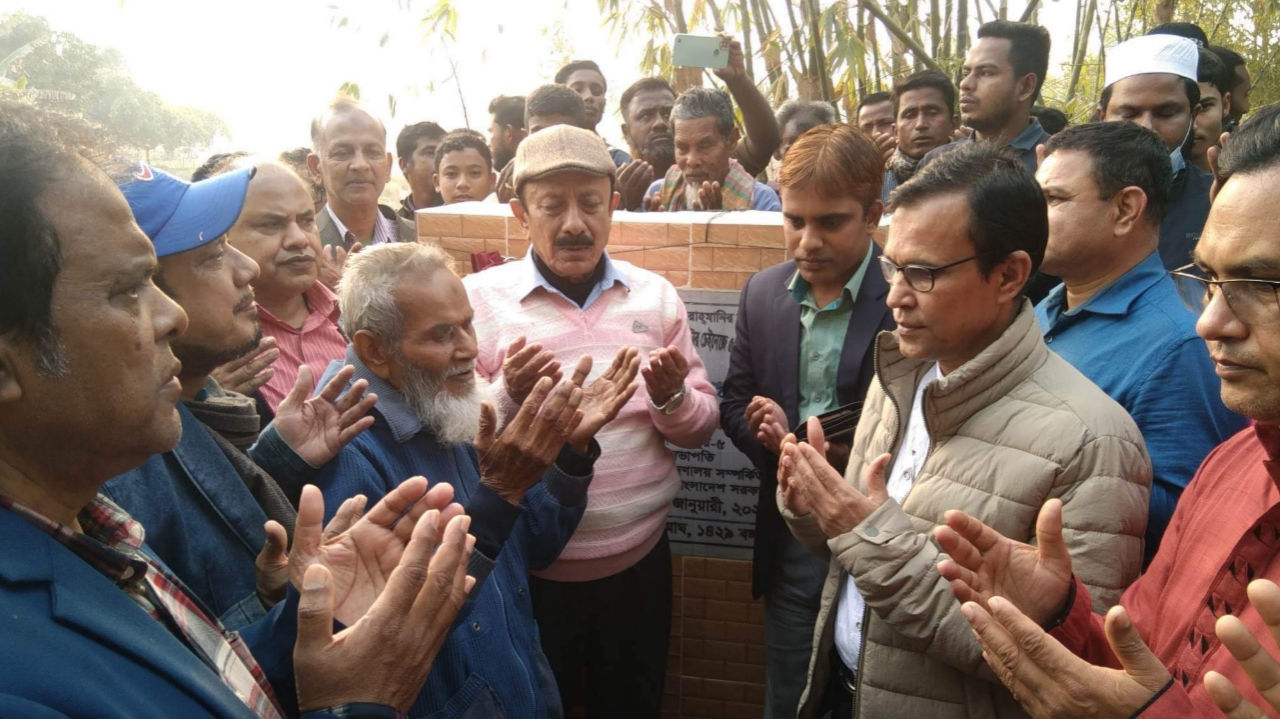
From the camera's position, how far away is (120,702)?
1122mm

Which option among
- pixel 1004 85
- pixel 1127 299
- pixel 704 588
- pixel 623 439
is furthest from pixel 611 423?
pixel 1004 85

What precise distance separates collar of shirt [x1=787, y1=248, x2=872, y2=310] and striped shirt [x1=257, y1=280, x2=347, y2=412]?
1.70 metres

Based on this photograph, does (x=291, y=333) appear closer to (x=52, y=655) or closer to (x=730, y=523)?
(x=730, y=523)

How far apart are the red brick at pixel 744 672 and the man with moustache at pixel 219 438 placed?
2203mm

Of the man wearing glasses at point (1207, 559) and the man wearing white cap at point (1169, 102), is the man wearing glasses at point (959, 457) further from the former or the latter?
the man wearing white cap at point (1169, 102)

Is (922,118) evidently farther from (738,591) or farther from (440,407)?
(440,407)

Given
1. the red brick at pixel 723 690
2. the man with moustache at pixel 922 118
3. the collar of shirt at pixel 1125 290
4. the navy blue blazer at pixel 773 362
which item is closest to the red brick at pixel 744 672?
the red brick at pixel 723 690

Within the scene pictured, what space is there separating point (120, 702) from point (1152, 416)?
93.2 inches

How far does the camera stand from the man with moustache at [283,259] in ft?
10.3

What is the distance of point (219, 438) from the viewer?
2121 mm

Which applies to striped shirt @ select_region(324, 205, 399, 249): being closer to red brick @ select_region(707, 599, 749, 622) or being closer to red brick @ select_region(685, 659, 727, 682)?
red brick @ select_region(707, 599, 749, 622)

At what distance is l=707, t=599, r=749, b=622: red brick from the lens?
3769mm

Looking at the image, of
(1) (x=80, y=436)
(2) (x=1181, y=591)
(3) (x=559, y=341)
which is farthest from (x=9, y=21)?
(2) (x=1181, y=591)

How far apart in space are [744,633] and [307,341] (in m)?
2.16
